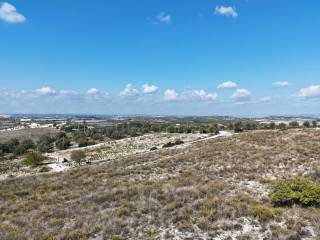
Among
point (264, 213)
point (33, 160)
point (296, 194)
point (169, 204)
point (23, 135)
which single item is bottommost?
point (23, 135)

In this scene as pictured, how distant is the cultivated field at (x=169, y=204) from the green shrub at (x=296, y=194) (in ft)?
1.72

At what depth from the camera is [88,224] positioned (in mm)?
11266

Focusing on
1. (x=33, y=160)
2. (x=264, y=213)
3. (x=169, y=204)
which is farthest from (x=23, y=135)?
(x=264, y=213)

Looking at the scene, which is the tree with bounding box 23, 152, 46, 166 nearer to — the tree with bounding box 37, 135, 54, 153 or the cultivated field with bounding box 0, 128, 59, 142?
the tree with bounding box 37, 135, 54, 153

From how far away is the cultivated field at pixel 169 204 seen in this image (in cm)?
1049

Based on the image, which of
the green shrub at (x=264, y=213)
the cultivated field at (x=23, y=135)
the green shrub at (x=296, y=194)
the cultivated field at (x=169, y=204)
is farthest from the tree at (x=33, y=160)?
the cultivated field at (x=23, y=135)

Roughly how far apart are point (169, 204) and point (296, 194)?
17.1ft

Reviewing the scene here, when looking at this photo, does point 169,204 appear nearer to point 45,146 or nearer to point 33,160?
point 33,160

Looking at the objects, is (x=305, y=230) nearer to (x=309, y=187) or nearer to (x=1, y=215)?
→ (x=309, y=187)

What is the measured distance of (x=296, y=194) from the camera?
1283cm

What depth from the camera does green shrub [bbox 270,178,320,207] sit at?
1244 centimetres

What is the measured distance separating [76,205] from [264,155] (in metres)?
14.9

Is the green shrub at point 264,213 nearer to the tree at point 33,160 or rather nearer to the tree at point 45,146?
the tree at point 33,160

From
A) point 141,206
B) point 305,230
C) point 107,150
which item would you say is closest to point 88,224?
point 141,206
